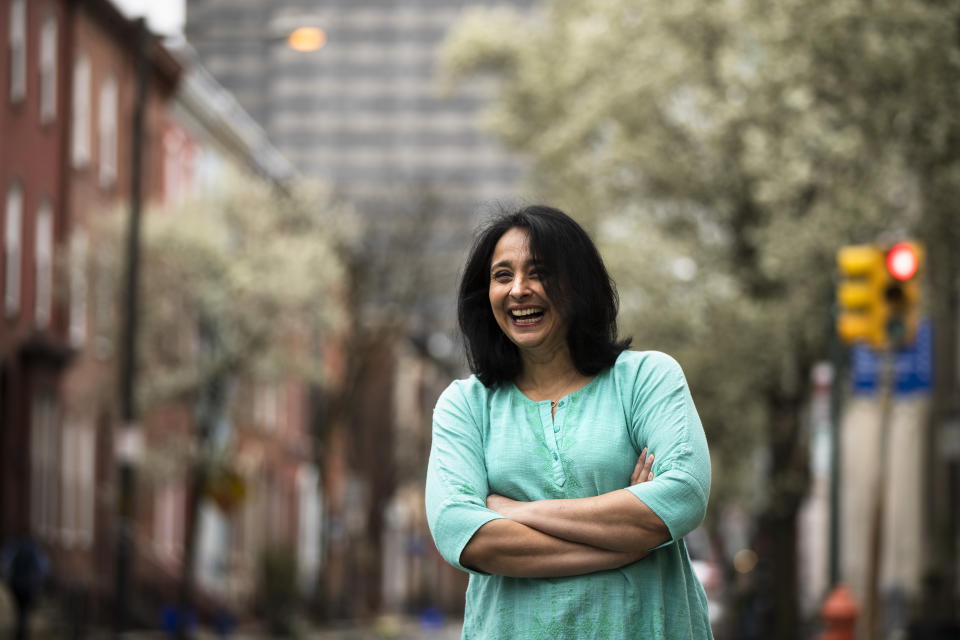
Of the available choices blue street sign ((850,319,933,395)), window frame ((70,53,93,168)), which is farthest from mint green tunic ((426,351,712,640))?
window frame ((70,53,93,168))

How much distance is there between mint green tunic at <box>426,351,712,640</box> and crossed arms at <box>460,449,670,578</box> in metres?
0.03

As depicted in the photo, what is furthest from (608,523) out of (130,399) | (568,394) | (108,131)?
(108,131)

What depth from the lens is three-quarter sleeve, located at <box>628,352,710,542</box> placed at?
144 inches

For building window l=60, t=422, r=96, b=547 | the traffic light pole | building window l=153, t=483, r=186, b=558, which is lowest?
building window l=153, t=483, r=186, b=558

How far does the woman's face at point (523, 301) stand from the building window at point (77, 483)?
1067 inches

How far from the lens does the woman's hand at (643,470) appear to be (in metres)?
3.72

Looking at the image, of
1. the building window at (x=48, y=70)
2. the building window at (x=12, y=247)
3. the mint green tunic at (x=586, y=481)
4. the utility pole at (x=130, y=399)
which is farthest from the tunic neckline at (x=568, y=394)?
the building window at (x=48, y=70)

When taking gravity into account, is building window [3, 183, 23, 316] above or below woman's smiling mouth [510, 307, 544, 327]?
above

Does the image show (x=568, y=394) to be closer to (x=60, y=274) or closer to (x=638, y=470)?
(x=638, y=470)

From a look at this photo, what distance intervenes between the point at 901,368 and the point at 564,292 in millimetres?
15061

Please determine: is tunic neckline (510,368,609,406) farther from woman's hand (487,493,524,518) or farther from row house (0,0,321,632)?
row house (0,0,321,632)

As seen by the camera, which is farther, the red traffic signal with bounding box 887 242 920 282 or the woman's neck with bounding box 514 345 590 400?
the red traffic signal with bounding box 887 242 920 282

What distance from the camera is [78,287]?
1147 inches

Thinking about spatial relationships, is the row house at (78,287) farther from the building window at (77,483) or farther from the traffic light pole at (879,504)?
Answer: the traffic light pole at (879,504)
